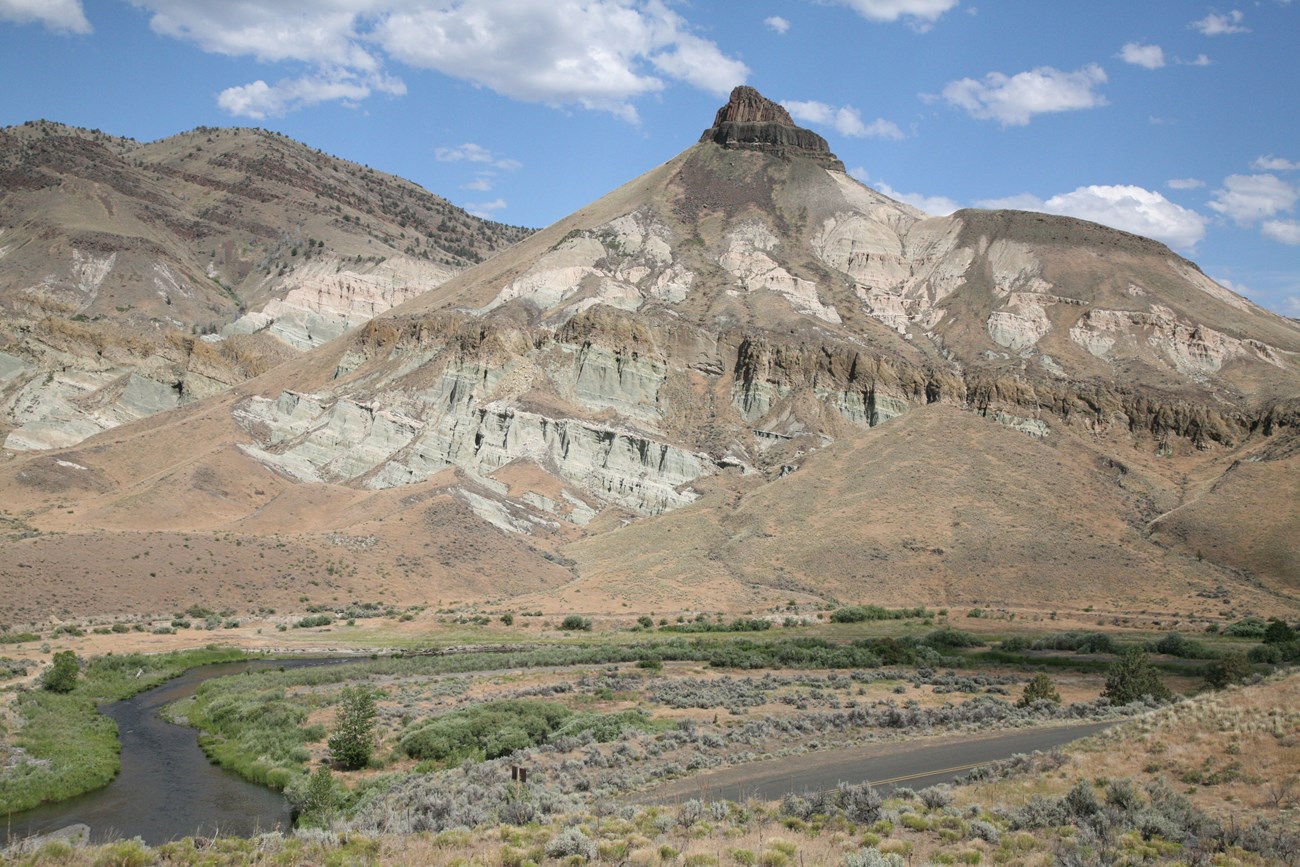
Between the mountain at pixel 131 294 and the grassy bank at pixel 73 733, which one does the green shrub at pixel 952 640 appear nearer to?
the grassy bank at pixel 73 733

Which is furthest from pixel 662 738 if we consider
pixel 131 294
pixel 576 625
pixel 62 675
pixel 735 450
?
pixel 131 294

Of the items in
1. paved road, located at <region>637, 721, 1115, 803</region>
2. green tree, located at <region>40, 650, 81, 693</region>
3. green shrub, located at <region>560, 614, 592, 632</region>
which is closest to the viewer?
paved road, located at <region>637, 721, 1115, 803</region>

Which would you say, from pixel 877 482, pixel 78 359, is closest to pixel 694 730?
pixel 877 482

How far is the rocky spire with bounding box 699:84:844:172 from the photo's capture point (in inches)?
6998

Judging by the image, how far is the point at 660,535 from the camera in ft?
266

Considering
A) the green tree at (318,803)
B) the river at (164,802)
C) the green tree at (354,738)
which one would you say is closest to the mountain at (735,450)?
the river at (164,802)

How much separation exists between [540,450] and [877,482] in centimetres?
3153

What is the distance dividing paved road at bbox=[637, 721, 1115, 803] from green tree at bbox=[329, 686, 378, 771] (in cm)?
971

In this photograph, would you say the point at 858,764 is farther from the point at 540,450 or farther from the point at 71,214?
the point at 71,214

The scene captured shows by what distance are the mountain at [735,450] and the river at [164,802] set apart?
2828 centimetres

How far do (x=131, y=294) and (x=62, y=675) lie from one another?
134223 millimetres

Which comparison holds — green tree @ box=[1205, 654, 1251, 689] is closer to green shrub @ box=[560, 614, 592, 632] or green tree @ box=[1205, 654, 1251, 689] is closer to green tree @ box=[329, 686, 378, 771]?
green tree @ box=[329, 686, 378, 771]

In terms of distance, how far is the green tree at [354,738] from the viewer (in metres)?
28.0

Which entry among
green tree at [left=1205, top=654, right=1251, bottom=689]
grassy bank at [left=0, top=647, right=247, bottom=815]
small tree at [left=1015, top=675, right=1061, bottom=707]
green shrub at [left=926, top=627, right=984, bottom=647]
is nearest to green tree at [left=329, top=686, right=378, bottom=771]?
grassy bank at [left=0, top=647, right=247, bottom=815]
